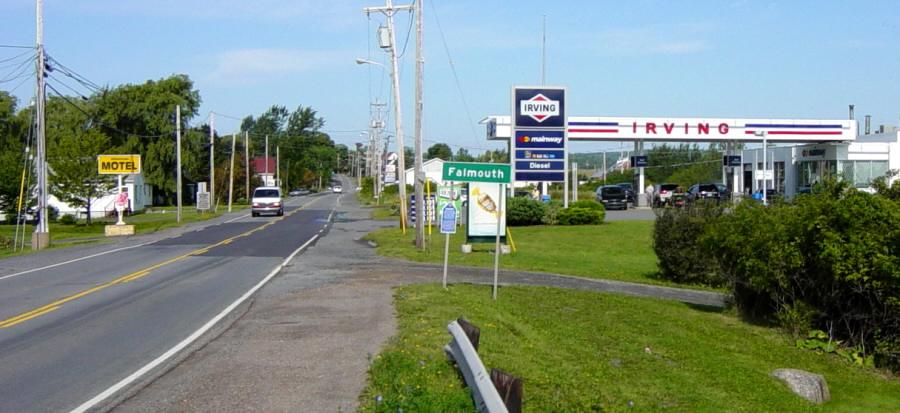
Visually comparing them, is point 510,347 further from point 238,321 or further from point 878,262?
point 878,262

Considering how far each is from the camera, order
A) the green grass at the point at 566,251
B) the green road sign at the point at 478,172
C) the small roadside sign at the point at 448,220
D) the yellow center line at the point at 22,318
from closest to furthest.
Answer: the yellow center line at the point at 22,318, the green road sign at the point at 478,172, the small roadside sign at the point at 448,220, the green grass at the point at 566,251

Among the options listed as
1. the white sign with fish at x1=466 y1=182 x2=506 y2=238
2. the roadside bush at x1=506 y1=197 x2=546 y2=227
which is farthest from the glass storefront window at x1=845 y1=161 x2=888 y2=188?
the white sign with fish at x1=466 y1=182 x2=506 y2=238

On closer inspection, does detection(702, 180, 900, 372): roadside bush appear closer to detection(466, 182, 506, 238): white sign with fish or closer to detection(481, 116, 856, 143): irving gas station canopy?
detection(466, 182, 506, 238): white sign with fish

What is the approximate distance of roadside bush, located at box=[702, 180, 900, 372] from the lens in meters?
13.0

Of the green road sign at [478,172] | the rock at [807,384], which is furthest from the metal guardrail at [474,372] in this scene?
the green road sign at [478,172]

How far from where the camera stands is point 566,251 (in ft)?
98.4

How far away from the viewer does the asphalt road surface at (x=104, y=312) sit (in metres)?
9.40

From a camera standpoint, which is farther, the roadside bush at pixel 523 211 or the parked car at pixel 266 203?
the parked car at pixel 266 203

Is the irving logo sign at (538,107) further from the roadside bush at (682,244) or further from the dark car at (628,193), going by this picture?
the dark car at (628,193)

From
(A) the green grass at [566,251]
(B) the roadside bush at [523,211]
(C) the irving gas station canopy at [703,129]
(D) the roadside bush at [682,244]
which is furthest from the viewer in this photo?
(C) the irving gas station canopy at [703,129]

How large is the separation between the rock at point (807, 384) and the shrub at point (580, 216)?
2802cm

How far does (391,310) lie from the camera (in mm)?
14117

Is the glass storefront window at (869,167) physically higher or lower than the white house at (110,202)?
higher

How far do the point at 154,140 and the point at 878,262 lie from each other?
8114cm
